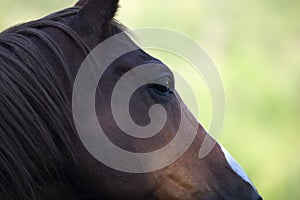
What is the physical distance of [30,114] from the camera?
2.62 m

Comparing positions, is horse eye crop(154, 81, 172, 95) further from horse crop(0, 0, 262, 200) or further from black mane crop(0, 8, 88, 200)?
black mane crop(0, 8, 88, 200)

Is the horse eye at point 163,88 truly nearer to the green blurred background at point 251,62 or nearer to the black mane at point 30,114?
the black mane at point 30,114

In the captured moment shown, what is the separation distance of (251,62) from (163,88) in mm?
6333

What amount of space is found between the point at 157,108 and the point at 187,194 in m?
0.34

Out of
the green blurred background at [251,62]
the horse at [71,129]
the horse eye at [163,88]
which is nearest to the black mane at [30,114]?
the horse at [71,129]

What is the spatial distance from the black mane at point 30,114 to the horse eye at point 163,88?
1.12 ft

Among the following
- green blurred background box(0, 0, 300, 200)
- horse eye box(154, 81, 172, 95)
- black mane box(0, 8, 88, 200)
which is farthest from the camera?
green blurred background box(0, 0, 300, 200)

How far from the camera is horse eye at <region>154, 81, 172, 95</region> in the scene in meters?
2.91

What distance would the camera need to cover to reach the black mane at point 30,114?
258 centimetres

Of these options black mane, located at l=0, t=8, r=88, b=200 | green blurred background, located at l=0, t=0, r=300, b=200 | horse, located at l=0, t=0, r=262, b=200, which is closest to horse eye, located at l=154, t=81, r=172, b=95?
horse, located at l=0, t=0, r=262, b=200

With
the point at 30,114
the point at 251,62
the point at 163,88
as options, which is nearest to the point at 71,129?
the point at 30,114

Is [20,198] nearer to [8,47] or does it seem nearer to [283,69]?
[8,47]

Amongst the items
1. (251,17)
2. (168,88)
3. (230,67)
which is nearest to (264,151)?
(230,67)

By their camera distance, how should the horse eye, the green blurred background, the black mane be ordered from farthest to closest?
the green blurred background → the horse eye → the black mane
